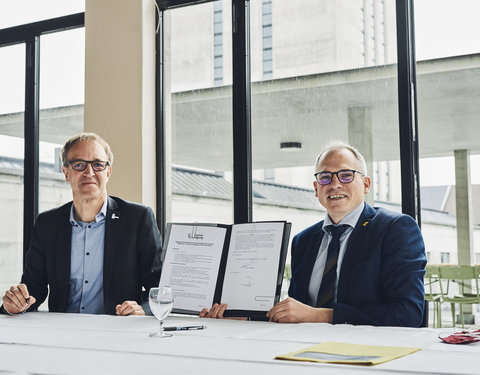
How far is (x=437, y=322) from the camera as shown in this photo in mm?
3514

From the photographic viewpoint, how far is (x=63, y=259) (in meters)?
3.08

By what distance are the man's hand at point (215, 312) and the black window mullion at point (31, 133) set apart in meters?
2.68

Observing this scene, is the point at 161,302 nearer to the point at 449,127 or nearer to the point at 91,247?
the point at 91,247

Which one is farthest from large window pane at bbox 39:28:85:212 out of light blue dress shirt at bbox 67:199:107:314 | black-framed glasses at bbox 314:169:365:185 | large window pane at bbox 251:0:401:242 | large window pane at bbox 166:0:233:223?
black-framed glasses at bbox 314:169:365:185

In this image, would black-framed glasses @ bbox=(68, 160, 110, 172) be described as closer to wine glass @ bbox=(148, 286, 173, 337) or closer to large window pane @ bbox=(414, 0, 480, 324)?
wine glass @ bbox=(148, 286, 173, 337)

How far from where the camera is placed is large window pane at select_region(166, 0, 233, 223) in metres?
4.13

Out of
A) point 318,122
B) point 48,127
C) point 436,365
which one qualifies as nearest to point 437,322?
point 318,122

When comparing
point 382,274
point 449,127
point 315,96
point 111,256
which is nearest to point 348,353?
point 382,274

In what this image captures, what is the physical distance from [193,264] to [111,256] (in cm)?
58

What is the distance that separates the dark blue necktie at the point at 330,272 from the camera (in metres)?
2.60

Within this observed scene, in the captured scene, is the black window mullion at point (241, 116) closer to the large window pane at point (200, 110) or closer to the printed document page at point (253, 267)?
the large window pane at point (200, 110)

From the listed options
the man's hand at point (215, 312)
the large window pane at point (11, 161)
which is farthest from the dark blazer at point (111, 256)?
the large window pane at point (11, 161)

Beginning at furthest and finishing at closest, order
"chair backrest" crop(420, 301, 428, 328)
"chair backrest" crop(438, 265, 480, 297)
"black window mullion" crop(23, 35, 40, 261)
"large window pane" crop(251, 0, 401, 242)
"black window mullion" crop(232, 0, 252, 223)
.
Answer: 1. "black window mullion" crop(23, 35, 40, 261)
2. "black window mullion" crop(232, 0, 252, 223)
3. "large window pane" crop(251, 0, 401, 242)
4. "chair backrest" crop(438, 265, 480, 297)
5. "chair backrest" crop(420, 301, 428, 328)

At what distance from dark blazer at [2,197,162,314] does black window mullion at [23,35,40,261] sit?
1729mm
